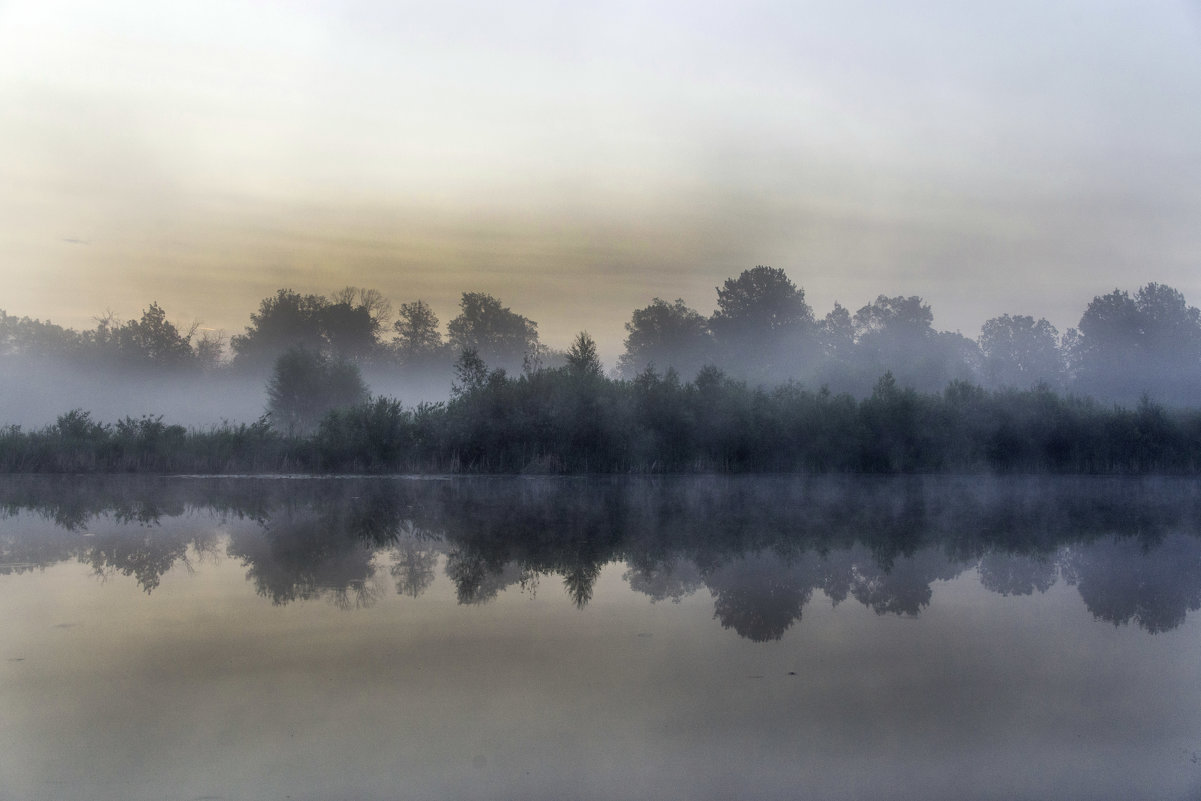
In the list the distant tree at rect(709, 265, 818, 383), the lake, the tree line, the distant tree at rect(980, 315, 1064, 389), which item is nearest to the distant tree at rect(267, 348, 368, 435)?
the tree line

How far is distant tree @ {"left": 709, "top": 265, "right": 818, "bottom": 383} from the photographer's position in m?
56.4

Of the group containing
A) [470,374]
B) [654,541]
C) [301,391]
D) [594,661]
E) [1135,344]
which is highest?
[1135,344]

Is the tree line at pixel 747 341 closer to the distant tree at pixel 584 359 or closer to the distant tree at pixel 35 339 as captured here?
the distant tree at pixel 35 339

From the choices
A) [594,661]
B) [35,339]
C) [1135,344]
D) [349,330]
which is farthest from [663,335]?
[594,661]

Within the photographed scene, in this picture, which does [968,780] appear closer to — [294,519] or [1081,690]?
[1081,690]

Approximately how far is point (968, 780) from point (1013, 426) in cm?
2653

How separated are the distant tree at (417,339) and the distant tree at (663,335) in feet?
51.7

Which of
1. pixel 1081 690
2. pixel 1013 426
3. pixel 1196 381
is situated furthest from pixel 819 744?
pixel 1196 381

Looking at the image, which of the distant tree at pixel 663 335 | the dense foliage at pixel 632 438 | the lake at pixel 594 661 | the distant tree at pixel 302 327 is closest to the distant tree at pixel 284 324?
the distant tree at pixel 302 327

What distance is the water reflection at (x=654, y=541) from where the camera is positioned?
9328 millimetres

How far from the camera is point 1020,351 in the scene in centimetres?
6150

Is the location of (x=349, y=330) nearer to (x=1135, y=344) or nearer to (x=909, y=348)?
(x=909, y=348)

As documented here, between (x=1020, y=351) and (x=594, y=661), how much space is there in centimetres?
6364

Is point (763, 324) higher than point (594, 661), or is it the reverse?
point (763, 324)
